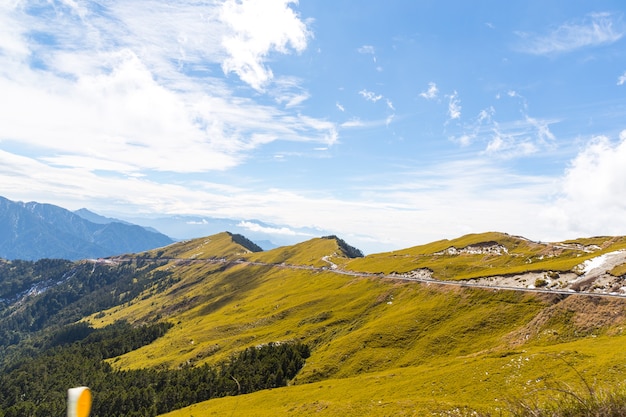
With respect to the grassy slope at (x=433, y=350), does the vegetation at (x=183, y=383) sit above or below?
below

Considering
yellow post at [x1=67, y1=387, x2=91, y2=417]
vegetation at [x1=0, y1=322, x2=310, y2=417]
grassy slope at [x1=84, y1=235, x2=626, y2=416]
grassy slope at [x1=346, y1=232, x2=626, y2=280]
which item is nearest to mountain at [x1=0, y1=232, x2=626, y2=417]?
grassy slope at [x1=84, y1=235, x2=626, y2=416]

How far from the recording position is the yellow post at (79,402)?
1068cm

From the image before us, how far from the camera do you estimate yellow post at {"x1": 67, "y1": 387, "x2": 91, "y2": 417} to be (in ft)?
35.0

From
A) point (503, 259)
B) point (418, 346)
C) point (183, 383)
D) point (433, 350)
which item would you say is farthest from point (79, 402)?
point (503, 259)

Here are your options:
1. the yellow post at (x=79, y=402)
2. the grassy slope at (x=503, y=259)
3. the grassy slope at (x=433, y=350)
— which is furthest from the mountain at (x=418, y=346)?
the yellow post at (x=79, y=402)

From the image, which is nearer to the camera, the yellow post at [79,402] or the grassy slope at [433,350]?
the yellow post at [79,402]

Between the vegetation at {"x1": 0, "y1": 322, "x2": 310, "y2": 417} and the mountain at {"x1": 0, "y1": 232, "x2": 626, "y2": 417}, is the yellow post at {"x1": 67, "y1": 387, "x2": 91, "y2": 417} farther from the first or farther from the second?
the vegetation at {"x1": 0, "y1": 322, "x2": 310, "y2": 417}

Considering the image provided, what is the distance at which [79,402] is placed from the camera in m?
11.1

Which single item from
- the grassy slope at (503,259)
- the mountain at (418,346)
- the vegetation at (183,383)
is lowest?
the vegetation at (183,383)

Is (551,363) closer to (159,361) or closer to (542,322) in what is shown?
(542,322)

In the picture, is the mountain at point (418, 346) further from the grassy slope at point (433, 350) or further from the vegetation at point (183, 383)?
the vegetation at point (183, 383)

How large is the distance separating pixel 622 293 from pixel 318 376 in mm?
76038

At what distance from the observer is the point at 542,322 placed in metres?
79.1

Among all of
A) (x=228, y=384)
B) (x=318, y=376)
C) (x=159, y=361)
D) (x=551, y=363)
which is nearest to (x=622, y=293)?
(x=551, y=363)
